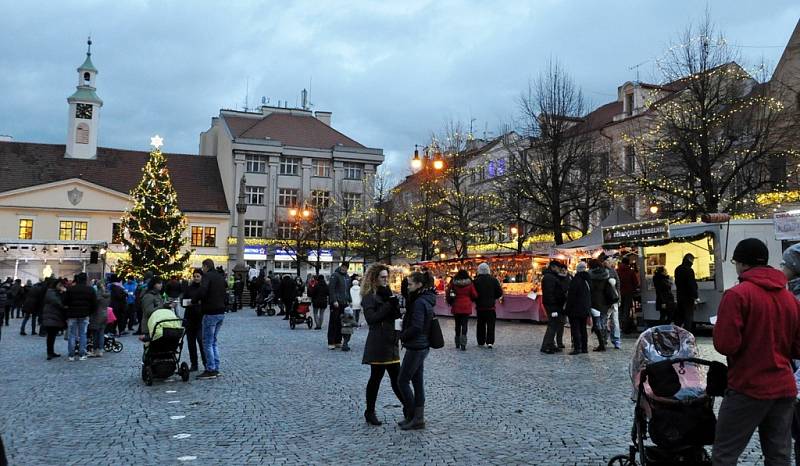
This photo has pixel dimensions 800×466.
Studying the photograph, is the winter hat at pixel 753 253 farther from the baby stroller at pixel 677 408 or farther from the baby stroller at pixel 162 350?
the baby stroller at pixel 162 350

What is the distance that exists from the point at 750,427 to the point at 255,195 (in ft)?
194

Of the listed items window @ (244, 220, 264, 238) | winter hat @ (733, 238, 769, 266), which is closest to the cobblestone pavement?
winter hat @ (733, 238, 769, 266)

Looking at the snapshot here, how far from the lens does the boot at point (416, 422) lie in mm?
6898

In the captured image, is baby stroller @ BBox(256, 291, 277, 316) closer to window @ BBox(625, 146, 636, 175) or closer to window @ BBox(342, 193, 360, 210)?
window @ BBox(625, 146, 636, 175)

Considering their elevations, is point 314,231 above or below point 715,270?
above

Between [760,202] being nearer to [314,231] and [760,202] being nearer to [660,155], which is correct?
[660,155]

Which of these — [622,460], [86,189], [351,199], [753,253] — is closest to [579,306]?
[622,460]

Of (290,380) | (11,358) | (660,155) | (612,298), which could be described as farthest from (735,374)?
(660,155)

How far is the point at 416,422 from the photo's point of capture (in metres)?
6.91

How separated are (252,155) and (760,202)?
45133 millimetres

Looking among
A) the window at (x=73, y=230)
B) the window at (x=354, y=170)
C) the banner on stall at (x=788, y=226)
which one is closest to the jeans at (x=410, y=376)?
the banner on stall at (x=788, y=226)

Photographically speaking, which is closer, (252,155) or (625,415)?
(625,415)

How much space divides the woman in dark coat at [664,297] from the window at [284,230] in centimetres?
4524

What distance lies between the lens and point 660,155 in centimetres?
2589
